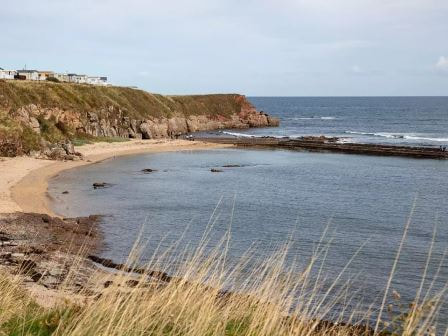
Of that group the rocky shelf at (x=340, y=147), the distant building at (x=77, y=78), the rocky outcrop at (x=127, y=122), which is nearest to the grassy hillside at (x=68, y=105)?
the rocky outcrop at (x=127, y=122)

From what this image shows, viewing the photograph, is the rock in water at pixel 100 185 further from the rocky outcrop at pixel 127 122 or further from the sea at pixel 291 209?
the rocky outcrop at pixel 127 122

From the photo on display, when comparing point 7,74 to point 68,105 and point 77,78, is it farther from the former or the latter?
point 68,105

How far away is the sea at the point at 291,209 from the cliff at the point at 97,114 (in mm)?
9198

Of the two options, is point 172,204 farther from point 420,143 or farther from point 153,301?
point 420,143

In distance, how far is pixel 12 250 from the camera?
787 inches

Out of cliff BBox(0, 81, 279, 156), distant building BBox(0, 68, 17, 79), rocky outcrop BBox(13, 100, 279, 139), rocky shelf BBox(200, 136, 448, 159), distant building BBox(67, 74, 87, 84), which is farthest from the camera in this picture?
distant building BBox(67, 74, 87, 84)

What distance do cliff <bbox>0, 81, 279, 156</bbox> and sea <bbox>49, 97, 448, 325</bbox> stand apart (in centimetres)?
920

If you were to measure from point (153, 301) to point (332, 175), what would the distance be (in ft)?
152

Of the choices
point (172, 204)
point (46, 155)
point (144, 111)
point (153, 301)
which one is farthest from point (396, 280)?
point (144, 111)

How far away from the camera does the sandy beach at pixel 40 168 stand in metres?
32.2

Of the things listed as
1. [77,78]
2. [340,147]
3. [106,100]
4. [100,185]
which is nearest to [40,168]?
[100,185]

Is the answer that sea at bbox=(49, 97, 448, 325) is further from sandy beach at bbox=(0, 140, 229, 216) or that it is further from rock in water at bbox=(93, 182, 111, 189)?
sandy beach at bbox=(0, 140, 229, 216)

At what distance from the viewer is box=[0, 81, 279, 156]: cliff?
192ft

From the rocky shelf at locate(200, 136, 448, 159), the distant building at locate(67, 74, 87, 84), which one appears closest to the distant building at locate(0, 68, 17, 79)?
the distant building at locate(67, 74, 87, 84)
